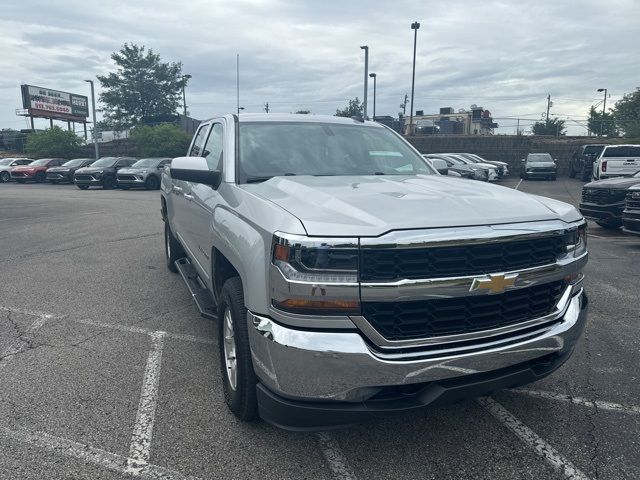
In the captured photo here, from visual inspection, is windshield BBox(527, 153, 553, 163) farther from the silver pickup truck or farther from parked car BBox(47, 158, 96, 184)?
the silver pickup truck

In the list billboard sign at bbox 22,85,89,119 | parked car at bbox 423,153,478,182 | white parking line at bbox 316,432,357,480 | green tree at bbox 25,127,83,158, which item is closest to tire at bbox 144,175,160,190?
parked car at bbox 423,153,478,182

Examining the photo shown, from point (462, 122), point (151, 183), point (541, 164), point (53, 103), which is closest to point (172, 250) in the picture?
point (151, 183)

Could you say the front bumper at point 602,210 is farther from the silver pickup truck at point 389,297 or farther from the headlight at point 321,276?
the headlight at point 321,276

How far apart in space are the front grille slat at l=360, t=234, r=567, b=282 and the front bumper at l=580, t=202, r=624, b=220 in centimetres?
830

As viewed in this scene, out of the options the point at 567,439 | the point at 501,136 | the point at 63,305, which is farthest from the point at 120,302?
the point at 501,136

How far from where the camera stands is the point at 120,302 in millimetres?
5441

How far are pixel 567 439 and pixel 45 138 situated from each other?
46914 millimetres

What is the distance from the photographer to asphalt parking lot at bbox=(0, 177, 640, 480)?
2.59 meters

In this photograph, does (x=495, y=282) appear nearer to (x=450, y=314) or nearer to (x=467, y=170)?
(x=450, y=314)

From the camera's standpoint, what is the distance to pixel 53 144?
137 feet

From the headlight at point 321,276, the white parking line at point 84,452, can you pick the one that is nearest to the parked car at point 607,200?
the headlight at point 321,276

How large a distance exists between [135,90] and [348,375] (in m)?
67.3

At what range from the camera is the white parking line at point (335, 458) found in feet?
8.27

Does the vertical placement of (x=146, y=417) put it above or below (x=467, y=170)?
below
